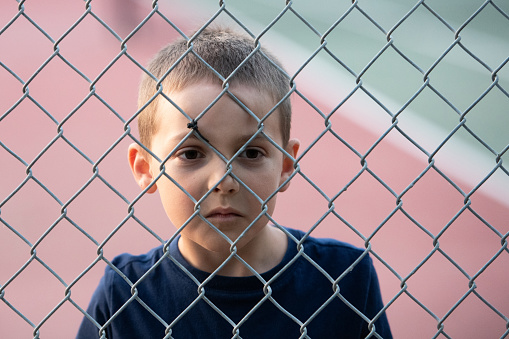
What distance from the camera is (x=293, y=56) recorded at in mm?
7480

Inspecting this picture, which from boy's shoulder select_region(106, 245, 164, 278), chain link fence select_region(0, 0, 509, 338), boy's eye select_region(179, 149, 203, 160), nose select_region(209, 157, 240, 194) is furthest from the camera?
chain link fence select_region(0, 0, 509, 338)

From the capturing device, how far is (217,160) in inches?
72.6

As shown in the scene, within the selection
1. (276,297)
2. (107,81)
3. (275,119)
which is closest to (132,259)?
(276,297)

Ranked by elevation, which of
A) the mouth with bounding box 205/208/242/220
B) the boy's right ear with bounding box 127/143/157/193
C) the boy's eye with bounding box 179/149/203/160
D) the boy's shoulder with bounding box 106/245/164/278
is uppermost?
the boy's eye with bounding box 179/149/203/160

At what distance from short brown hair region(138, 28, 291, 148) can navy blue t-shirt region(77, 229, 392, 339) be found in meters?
0.48

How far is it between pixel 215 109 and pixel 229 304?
27.6 inches

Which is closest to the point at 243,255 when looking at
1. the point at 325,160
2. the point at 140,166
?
the point at 140,166

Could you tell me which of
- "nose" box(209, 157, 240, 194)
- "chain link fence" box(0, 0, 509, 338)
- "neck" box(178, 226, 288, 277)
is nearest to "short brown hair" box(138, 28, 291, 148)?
"chain link fence" box(0, 0, 509, 338)

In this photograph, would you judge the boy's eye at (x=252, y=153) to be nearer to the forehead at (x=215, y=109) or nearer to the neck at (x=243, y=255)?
the forehead at (x=215, y=109)

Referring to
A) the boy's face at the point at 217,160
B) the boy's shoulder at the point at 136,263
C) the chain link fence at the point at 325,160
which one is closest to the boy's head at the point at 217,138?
the boy's face at the point at 217,160

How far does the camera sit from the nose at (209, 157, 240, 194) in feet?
5.92

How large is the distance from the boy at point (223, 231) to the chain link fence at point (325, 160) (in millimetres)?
139

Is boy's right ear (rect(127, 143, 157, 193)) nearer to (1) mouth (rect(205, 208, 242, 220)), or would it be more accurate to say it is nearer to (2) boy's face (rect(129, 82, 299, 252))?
(2) boy's face (rect(129, 82, 299, 252))

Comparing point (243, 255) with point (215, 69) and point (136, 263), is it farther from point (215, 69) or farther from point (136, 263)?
point (215, 69)
